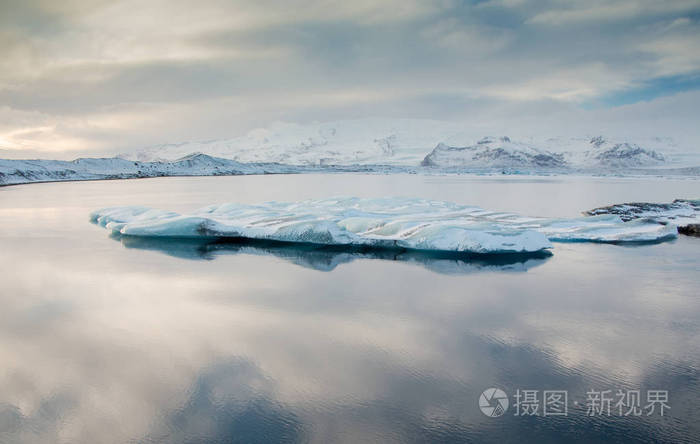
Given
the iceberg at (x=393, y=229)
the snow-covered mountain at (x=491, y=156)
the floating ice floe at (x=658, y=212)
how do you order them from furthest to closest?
the snow-covered mountain at (x=491, y=156) < the floating ice floe at (x=658, y=212) < the iceberg at (x=393, y=229)

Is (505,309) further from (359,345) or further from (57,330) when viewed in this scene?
(57,330)

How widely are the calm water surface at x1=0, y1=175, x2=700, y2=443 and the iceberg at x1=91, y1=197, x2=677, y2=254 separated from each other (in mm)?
672

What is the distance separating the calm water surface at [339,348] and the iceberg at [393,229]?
672 mm

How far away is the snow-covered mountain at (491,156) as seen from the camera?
10407cm

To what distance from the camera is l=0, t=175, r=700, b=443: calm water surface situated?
106 inches

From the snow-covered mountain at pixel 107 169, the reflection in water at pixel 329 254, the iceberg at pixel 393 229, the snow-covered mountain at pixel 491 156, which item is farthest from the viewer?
the snow-covered mountain at pixel 491 156

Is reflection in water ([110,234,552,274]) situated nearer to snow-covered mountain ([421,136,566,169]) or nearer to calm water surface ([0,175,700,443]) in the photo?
calm water surface ([0,175,700,443])

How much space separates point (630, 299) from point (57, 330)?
5721mm

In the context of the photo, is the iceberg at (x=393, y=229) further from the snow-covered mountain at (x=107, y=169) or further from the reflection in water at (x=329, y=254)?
the snow-covered mountain at (x=107, y=169)

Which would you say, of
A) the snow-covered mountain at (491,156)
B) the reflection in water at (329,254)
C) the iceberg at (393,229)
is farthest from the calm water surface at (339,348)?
the snow-covered mountain at (491,156)

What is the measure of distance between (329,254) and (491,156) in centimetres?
10603

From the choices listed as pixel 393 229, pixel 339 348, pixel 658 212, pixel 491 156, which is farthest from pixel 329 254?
pixel 491 156

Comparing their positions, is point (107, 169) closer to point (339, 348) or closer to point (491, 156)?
point (339, 348)

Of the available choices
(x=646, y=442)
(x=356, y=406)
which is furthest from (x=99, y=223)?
(x=646, y=442)
